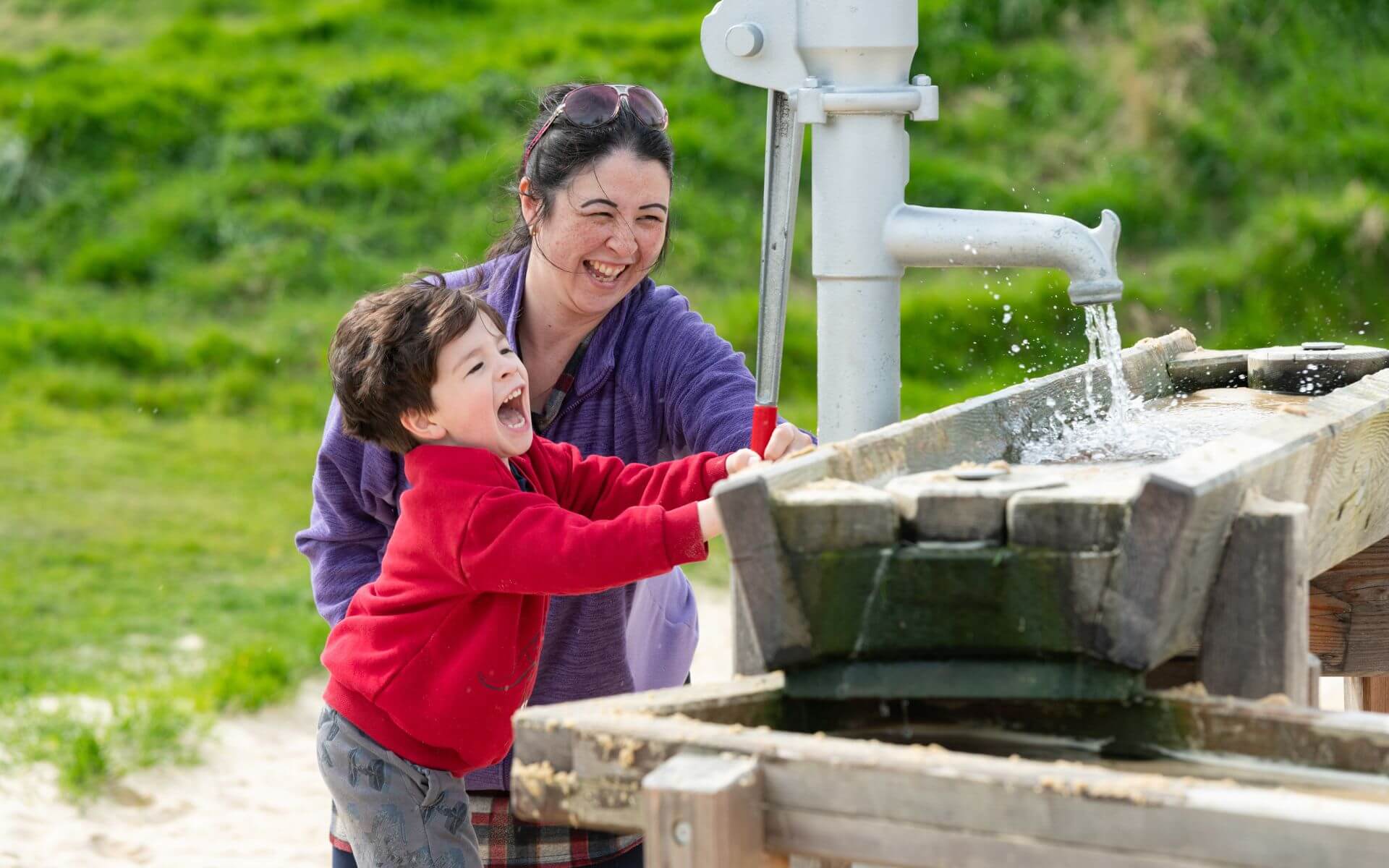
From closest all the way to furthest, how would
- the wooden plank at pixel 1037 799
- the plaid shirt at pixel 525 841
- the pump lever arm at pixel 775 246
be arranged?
A: 1. the wooden plank at pixel 1037 799
2. the pump lever arm at pixel 775 246
3. the plaid shirt at pixel 525 841

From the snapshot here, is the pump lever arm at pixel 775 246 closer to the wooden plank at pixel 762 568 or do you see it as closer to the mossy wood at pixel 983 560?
the mossy wood at pixel 983 560

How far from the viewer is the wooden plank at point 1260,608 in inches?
66.8

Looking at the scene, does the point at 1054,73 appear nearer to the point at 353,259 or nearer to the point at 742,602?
the point at 353,259

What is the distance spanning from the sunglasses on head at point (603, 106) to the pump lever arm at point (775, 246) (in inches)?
11.2

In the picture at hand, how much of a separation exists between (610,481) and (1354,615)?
49.1 inches

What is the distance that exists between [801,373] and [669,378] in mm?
4765

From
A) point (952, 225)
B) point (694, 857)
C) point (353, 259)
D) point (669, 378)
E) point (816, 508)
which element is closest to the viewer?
point (694, 857)

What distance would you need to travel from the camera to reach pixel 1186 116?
836 centimetres

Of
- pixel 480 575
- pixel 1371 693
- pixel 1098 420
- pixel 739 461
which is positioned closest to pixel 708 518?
pixel 739 461

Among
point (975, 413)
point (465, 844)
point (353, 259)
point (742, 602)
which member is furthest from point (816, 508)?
point (353, 259)

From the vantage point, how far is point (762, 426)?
2.34 m

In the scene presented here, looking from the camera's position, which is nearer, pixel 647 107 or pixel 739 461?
pixel 739 461

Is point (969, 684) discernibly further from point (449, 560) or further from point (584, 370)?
point (584, 370)

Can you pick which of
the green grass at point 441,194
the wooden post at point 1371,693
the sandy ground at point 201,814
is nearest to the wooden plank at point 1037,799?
the wooden post at point 1371,693
